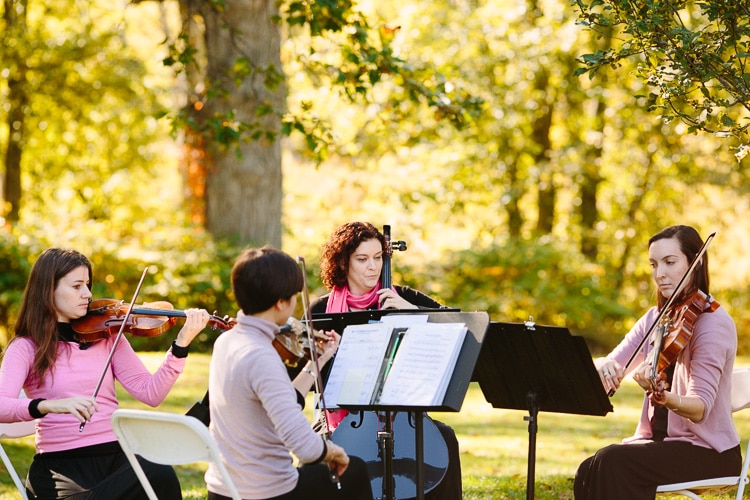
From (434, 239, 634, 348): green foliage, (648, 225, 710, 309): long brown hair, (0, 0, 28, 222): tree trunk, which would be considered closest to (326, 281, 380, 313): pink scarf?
(648, 225, 710, 309): long brown hair

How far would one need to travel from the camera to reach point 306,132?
7.14 metres

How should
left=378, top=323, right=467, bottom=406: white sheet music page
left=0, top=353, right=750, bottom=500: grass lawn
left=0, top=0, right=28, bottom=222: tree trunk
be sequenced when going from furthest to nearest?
1. left=0, top=0, right=28, bottom=222: tree trunk
2. left=0, top=353, right=750, bottom=500: grass lawn
3. left=378, top=323, right=467, bottom=406: white sheet music page

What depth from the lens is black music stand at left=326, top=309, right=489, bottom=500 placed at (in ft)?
Answer: 11.6

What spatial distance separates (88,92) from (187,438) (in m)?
13.2

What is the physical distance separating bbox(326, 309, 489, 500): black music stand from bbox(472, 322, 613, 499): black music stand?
192 mm

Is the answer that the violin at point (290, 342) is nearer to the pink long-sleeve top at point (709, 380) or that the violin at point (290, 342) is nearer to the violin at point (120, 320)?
the violin at point (120, 320)

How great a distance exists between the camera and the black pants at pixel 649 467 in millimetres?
4090

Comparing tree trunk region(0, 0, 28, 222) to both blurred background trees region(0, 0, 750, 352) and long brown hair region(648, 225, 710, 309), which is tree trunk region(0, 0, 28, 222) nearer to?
blurred background trees region(0, 0, 750, 352)

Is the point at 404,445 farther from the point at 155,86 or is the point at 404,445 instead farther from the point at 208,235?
the point at 155,86

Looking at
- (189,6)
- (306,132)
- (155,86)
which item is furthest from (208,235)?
(155,86)

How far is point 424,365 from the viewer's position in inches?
143

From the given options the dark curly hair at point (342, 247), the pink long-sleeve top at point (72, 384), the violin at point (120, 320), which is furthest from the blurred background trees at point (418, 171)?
the pink long-sleeve top at point (72, 384)

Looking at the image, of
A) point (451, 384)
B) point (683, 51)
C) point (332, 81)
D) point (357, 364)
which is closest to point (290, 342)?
point (357, 364)

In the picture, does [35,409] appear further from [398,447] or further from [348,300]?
[348,300]
